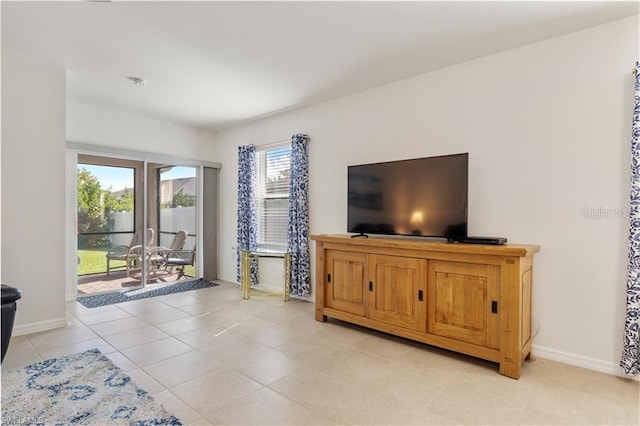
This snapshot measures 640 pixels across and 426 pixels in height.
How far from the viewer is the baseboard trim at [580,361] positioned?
247cm

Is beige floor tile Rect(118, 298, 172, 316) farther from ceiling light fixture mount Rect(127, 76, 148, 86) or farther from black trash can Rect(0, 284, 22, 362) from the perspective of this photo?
ceiling light fixture mount Rect(127, 76, 148, 86)

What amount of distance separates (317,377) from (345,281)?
3.95 ft

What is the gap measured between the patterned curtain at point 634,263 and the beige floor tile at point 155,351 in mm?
3297

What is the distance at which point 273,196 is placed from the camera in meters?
5.14

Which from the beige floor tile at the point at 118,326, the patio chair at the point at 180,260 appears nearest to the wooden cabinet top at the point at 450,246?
the beige floor tile at the point at 118,326

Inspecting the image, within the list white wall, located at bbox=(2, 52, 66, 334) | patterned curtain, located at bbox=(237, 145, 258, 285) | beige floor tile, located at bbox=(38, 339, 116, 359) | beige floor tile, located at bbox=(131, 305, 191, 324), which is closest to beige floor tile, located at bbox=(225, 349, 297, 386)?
beige floor tile, located at bbox=(38, 339, 116, 359)

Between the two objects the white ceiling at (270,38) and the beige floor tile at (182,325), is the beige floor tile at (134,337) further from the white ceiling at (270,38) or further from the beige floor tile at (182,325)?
the white ceiling at (270,38)

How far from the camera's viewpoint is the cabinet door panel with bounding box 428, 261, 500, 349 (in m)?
2.55

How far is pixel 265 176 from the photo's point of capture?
5.27 metres

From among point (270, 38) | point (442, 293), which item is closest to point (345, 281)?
point (442, 293)

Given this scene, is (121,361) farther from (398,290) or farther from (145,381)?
(398,290)

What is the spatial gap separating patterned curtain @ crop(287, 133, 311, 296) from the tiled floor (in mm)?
841

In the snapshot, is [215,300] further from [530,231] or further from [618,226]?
[618,226]

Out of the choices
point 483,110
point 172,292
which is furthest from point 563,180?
point 172,292
